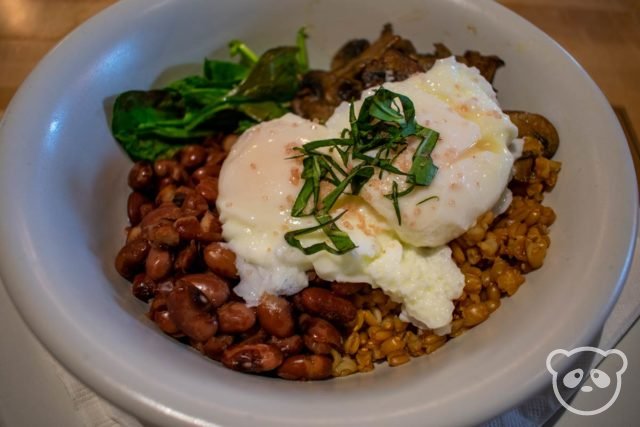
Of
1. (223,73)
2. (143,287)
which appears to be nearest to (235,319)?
(143,287)

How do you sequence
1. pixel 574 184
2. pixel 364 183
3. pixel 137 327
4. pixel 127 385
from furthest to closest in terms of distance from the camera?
pixel 574 184, pixel 364 183, pixel 137 327, pixel 127 385

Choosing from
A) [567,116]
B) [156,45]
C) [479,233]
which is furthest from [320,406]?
[156,45]

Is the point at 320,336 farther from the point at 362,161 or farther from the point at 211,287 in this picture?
the point at 362,161

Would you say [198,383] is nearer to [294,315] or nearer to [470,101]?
[294,315]

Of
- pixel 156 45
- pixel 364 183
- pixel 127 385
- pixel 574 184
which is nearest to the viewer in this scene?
pixel 127 385

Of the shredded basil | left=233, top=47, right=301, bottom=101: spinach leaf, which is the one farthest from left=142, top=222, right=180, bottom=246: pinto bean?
left=233, top=47, right=301, bottom=101: spinach leaf

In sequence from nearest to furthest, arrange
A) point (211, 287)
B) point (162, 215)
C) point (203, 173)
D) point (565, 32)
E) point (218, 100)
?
point (211, 287)
point (162, 215)
point (203, 173)
point (218, 100)
point (565, 32)

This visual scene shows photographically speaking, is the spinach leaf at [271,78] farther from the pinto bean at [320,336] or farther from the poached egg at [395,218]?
the pinto bean at [320,336]
